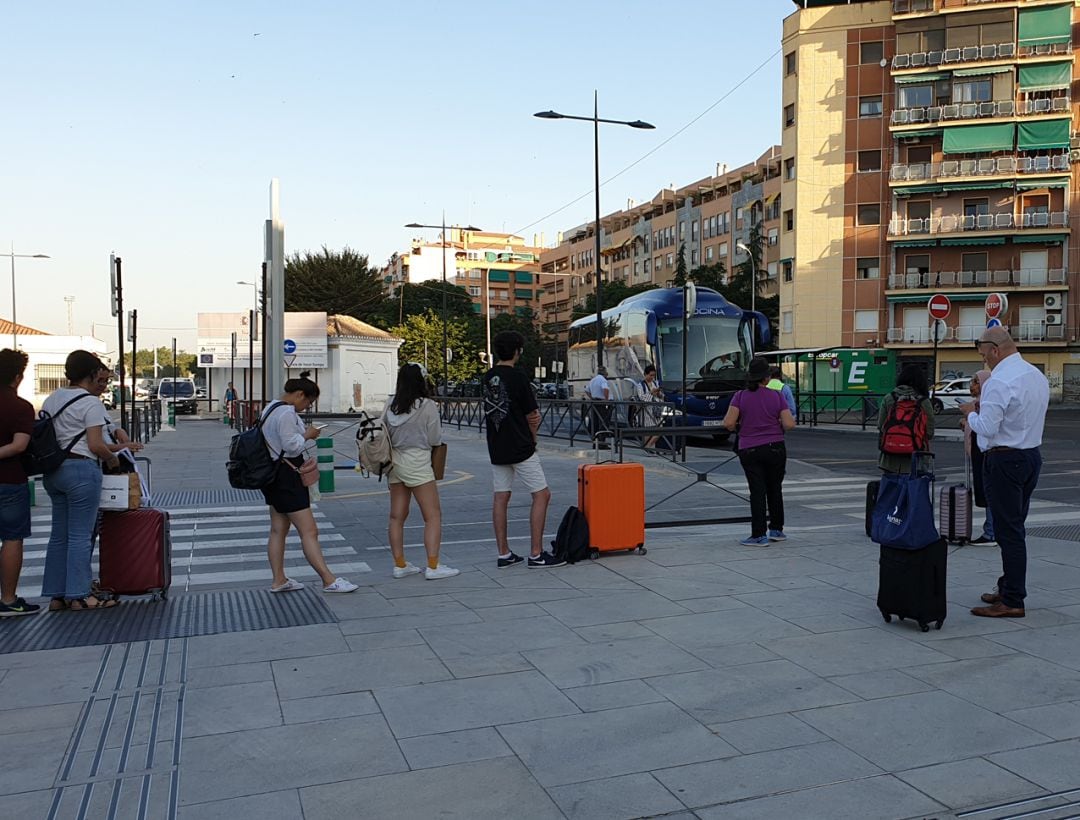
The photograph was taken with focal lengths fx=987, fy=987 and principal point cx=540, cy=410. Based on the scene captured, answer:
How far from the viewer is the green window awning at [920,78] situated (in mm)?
52656

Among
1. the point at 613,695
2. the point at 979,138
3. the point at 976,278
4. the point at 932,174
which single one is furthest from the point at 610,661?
the point at 979,138

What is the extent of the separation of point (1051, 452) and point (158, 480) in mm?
17496

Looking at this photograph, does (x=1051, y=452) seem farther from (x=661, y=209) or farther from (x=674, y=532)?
(x=661, y=209)

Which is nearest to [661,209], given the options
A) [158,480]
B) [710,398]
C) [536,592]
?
[710,398]

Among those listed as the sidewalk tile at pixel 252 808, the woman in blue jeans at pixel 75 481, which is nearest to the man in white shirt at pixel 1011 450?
the sidewalk tile at pixel 252 808

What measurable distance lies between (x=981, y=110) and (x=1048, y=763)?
55.5 m

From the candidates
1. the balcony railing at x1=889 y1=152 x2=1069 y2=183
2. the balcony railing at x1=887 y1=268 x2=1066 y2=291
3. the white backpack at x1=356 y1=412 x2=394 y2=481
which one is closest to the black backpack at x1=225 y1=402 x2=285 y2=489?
the white backpack at x1=356 y1=412 x2=394 y2=481

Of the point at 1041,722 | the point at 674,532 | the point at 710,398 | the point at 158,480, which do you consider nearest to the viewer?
the point at 1041,722

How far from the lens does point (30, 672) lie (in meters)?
5.13

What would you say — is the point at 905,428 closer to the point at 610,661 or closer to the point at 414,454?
the point at 414,454

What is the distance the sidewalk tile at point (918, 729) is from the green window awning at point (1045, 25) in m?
56.3

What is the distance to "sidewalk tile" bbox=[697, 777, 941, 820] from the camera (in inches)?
133

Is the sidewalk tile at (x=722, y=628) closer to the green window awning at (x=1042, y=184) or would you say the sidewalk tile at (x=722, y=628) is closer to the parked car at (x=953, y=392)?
the parked car at (x=953, y=392)

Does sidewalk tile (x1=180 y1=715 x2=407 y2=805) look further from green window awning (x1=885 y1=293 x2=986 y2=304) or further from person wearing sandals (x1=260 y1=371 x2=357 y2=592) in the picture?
green window awning (x1=885 y1=293 x2=986 y2=304)
